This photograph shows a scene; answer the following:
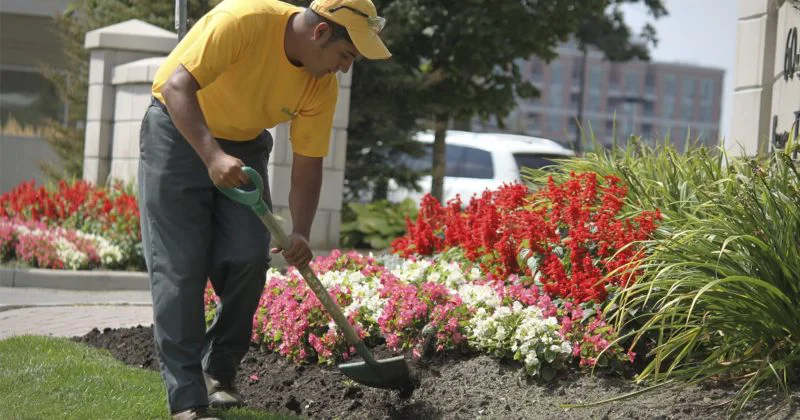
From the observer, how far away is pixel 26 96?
24.4 m

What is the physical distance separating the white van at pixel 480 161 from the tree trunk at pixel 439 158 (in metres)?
0.13

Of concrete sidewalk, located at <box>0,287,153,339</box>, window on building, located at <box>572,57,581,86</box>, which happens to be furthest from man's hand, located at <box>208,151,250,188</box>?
window on building, located at <box>572,57,581,86</box>

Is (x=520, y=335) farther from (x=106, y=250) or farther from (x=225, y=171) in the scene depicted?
Result: (x=106, y=250)

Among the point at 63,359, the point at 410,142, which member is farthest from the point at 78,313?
the point at 410,142

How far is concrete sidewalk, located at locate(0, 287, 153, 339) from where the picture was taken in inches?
265

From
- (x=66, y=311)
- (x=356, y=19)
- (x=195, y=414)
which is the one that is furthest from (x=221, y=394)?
(x=66, y=311)

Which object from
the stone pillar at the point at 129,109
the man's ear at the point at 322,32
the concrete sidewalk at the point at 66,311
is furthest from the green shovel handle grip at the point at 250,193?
the stone pillar at the point at 129,109

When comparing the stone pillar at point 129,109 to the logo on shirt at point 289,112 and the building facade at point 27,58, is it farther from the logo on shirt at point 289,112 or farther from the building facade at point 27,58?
the building facade at point 27,58

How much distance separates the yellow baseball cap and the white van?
1046cm

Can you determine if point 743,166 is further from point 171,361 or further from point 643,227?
point 171,361

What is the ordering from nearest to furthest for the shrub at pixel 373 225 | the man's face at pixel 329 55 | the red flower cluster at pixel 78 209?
1. the man's face at pixel 329 55
2. the red flower cluster at pixel 78 209
3. the shrub at pixel 373 225

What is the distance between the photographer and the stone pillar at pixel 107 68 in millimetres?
13188

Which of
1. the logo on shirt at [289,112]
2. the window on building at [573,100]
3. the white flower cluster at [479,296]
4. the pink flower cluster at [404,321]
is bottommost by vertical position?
the pink flower cluster at [404,321]

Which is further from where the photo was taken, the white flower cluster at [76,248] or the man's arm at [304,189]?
the white flower cluster at [76,248]
